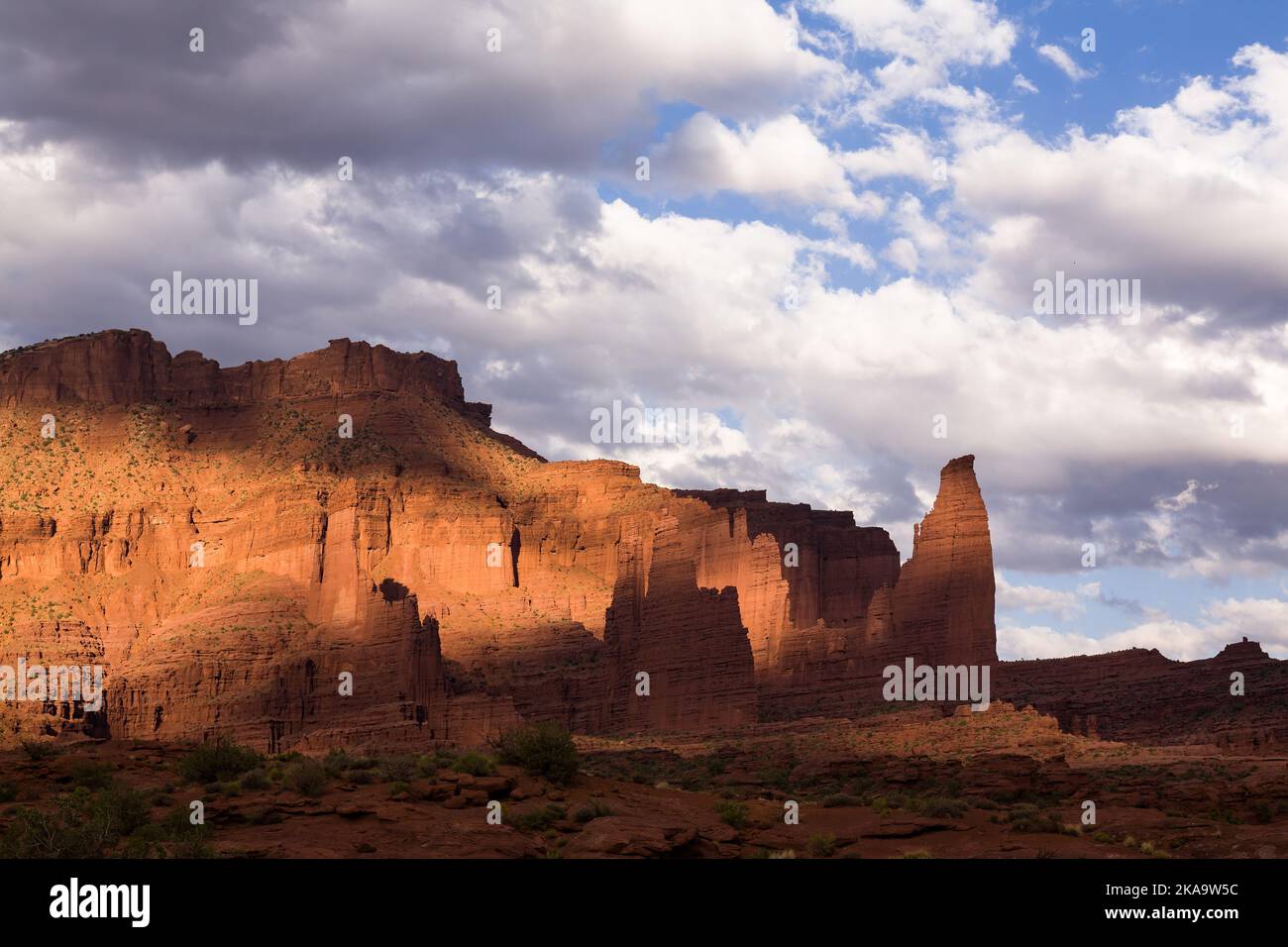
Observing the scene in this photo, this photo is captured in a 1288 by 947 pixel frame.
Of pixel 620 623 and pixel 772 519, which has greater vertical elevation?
pixel 772 519

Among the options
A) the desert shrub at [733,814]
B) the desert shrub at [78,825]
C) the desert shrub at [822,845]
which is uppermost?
the desert shrub at [78,825]

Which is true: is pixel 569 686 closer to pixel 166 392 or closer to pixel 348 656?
pixel 348 656

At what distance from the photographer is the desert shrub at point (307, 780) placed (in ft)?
116

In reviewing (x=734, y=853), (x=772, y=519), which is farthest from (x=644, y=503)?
(x=734, y=853)

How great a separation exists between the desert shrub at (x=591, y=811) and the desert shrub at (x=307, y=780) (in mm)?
5646

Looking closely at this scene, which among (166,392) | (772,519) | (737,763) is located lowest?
(737,763)

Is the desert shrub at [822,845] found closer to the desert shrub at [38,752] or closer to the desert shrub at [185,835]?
the desert shrub at [185,835]

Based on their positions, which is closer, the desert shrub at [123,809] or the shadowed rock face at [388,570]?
the desert shrub at [123,809]

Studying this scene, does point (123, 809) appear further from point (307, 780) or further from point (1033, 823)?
point (1033, 823)

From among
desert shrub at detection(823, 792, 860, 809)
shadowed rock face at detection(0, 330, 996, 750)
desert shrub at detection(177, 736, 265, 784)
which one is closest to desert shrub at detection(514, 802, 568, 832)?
desert shrub at detection(177, 736, 265, 784)

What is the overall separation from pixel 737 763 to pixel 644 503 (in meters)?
93.5

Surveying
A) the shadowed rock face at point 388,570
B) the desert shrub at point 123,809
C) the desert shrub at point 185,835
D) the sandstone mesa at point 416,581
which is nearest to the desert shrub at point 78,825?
the desert shrub at point 123,809

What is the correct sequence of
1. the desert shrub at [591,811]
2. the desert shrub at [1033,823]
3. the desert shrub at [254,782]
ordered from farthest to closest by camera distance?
1. the desert shrub at [1033,823]
2. the desert shrub at [254,782]
3. the desert shrub at [591,811]
